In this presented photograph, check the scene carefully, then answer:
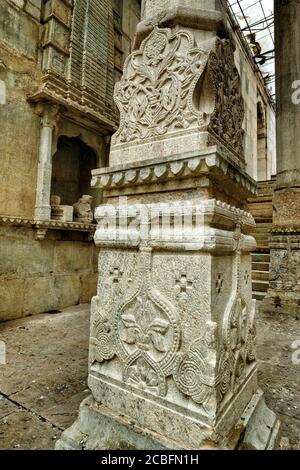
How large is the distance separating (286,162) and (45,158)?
4224 mm

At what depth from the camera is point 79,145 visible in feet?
20.1

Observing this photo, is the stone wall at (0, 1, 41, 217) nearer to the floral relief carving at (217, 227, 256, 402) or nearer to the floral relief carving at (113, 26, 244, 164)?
the floral relief carving at (113, 26, 244, 164)

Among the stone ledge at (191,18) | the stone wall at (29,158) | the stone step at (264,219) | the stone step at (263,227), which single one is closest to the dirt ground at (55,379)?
the stone wall at (29,158)

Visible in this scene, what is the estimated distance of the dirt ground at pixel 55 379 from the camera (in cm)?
144

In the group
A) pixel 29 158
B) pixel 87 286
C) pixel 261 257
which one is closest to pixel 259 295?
pixel 261 257

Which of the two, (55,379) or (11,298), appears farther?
(11,298)

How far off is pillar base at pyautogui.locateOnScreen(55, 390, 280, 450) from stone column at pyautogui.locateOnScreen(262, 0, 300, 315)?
3.30 meters

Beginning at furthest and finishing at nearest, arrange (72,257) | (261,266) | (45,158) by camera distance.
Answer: (261,266), (72,257), (45,158)

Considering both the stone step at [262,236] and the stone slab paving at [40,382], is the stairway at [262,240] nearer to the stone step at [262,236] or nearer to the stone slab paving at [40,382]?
the stone step at [262,236]

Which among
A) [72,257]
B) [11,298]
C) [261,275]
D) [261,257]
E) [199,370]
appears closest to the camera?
[199,370]

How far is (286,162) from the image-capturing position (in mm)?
4758

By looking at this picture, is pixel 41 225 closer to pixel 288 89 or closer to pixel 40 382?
pixel 40 382

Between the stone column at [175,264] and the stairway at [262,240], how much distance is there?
3.84 m
